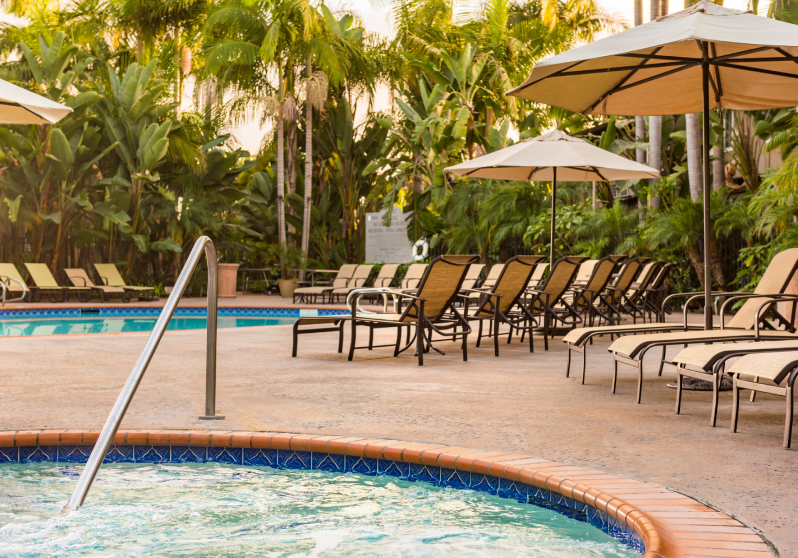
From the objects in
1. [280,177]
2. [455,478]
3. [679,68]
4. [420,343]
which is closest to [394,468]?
[455,478]

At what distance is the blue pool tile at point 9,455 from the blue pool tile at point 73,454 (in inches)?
7.4

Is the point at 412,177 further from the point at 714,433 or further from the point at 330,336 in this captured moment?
the point at 714,433

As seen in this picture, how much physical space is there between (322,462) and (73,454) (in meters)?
1.21

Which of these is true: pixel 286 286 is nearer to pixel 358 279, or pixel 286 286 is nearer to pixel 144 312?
pixel 358 279

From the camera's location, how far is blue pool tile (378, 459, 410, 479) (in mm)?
3408

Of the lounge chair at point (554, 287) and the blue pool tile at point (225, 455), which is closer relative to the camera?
the blue pool tile at point (225, 455)

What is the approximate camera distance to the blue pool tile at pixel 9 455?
3.70 metres

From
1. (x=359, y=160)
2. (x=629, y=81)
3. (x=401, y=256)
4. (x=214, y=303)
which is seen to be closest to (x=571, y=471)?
(x=214, y=303)

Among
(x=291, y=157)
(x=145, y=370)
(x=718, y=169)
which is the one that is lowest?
(x=145, y=370)

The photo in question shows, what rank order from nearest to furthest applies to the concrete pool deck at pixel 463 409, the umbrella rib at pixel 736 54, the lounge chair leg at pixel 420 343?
the concrete pool deck at pixel 463 409, the umbrella rib at pixel 736 54, the lounge chair leg at pixel 420 343

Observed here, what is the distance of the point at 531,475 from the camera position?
3037 mm

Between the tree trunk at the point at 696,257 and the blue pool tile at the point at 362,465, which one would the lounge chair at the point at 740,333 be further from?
the tree trunk at the point at 696,257

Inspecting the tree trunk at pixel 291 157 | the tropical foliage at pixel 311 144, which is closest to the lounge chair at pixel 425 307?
the tropical foliage at pixel 311 144

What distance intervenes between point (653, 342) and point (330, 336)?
5731 millimetres
